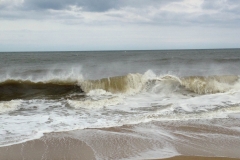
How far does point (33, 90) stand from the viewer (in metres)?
15.2

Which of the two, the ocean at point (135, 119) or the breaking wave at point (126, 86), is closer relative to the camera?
the ocean at point (135, 119)

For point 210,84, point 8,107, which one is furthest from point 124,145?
point 210,84

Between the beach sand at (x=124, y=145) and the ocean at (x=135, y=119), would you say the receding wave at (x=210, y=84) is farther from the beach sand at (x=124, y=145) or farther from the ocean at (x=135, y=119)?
the beach sand at (x=124, y=145)

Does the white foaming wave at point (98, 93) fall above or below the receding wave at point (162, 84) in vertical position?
below

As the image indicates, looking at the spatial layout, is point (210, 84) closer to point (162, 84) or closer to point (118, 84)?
point (162, 84)

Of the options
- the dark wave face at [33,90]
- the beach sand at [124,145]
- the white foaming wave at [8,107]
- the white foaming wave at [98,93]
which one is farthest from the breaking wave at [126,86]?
the beach sand at [124,145]

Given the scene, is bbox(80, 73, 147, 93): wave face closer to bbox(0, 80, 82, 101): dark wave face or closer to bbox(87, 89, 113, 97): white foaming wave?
bbox(87, 89, 113, 97): white foaming wave

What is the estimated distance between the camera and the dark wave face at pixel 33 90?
1359 cm

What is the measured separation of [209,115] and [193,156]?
3.51 m

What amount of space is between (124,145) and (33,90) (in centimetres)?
1013

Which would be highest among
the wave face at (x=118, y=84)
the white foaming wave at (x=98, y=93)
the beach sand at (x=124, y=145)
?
the wave face at (x=118, y=84)

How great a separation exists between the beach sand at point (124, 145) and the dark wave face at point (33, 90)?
654 cm

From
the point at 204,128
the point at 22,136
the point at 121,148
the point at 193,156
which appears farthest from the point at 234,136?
the point at 22,136

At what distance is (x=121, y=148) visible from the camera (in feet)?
19.9
